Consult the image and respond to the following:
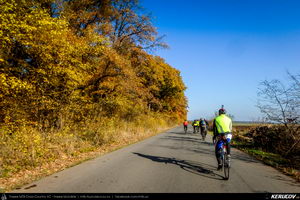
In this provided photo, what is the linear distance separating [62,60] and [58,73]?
64 centimetres

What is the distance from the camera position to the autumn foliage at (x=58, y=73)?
7943mm

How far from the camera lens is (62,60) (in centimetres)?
978

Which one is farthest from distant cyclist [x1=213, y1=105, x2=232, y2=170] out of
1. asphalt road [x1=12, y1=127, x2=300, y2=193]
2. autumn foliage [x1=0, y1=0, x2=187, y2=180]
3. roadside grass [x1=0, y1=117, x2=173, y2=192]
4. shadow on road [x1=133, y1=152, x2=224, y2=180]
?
autumn foliage [x1=0, y1=0, x2=187, y2=180]

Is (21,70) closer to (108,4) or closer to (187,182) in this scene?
(187,182)

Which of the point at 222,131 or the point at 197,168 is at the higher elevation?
the point at 222,131

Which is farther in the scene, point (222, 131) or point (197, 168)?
point (197, 168)

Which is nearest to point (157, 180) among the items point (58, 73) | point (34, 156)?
point (34, 156)

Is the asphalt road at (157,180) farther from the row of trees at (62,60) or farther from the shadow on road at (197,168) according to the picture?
the row of trees at (62,60)

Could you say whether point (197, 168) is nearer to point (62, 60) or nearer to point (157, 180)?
point (157, 180)

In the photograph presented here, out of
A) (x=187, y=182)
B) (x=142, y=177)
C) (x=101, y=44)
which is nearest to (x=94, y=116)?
(x=101, y=44)

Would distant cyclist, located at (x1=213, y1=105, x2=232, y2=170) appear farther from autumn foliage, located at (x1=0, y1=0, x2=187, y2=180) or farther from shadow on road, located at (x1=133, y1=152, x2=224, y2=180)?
autumn foliage, located at (x1=0, y1=0, x2=187, y2=180)
